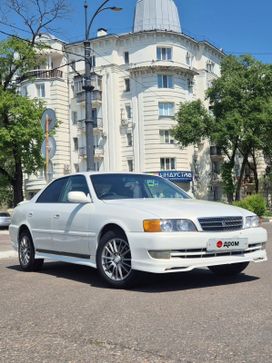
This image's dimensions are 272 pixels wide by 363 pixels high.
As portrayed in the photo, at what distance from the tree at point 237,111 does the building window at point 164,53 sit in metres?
7.95

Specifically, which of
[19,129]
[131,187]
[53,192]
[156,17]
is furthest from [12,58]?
[131,187]

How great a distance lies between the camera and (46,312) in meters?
5.55

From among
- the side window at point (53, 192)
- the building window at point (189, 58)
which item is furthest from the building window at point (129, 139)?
the side window at point (53, 192)

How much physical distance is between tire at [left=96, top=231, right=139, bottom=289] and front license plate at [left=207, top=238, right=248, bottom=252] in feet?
3.30

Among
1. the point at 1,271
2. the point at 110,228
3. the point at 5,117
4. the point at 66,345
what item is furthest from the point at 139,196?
the point at 5,117

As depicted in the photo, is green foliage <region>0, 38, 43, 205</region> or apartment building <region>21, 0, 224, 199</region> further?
apartment building <region>21, 0, 224, 199</region>

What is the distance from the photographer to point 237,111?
140 feet

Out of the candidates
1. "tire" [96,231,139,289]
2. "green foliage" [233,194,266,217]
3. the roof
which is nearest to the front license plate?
"tire" [96,231,139,289]

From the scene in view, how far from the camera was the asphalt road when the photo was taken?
4039 millimetres

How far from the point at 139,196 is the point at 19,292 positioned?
2.20 meters

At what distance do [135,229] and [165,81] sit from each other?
4670 cm

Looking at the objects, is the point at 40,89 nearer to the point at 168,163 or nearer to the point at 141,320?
the point at 168,163

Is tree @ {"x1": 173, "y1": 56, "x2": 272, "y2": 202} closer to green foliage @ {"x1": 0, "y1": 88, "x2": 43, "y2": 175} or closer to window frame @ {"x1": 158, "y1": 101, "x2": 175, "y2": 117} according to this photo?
window frame @ {"x1": 158, "y1": 101, "x2": 175, "y2": 117}

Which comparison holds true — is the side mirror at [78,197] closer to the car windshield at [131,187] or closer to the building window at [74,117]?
the car windshield at [131,187]
